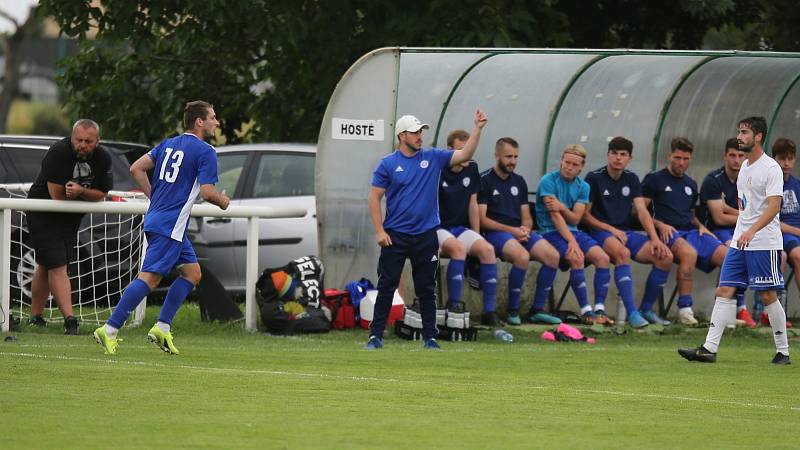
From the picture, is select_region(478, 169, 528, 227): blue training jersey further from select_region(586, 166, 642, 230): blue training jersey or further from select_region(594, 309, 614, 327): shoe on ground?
select_region(594, 309, 614, 327): shoe on ground

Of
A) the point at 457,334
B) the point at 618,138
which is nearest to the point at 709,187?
the point at 618,138

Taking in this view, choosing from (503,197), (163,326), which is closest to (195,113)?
(163,326)

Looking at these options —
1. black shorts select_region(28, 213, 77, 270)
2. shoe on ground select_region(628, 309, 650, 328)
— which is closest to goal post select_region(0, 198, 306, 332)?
black shorts select_region(28, 213, 77, 270)

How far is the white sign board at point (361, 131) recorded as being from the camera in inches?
661

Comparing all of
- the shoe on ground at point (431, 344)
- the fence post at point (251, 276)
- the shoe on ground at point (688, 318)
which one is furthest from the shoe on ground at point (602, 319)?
the fence post at point (251, 276)

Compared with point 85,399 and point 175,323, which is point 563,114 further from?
point 85,399

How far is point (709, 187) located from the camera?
16.3m

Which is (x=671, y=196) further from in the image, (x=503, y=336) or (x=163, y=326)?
(x=163, y=326)

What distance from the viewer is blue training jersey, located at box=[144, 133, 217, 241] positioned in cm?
1221

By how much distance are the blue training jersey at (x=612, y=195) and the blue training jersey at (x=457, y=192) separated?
1357mm

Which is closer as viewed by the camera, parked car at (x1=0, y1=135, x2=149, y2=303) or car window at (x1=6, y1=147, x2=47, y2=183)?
parked car at (x1=0, y1=135, x2=149, y2=303)

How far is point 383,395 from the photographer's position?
9977 mm

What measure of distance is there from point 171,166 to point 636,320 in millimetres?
5520

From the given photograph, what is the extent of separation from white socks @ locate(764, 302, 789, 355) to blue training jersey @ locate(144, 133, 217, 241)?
4.52m
